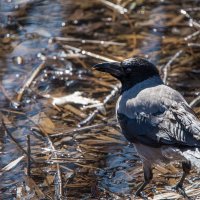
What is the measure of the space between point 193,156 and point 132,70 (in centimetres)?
137

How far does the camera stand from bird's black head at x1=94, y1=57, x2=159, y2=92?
22.0 ft

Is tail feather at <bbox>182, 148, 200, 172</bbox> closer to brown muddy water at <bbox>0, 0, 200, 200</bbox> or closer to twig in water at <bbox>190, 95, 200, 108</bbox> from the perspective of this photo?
brown muddy water at <bbox>0, 0, 200, 200</bbox>

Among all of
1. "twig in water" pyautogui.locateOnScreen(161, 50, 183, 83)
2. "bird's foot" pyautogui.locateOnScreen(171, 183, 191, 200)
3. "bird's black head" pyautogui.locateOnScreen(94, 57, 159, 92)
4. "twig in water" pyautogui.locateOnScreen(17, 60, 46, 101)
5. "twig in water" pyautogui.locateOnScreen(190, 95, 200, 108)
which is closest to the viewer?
"bird's foot" pyautogui.locateOnScreen(171, 183, 191, 200)

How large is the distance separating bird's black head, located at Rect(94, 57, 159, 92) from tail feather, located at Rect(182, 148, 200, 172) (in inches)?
47.0

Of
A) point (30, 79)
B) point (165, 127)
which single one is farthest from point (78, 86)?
point (165, 127)

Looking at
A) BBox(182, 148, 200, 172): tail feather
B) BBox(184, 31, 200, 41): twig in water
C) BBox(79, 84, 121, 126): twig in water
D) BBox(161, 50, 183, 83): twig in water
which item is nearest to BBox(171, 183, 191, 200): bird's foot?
BBox(182, 148, 200, 172): tail feather

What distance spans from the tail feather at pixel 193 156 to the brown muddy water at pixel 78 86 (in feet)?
1.96

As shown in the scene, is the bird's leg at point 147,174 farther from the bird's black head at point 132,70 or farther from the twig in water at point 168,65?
the twig in water at point 168,65

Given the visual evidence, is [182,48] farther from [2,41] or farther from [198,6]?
[2,41]

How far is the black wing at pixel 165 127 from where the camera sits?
5742 millimetres

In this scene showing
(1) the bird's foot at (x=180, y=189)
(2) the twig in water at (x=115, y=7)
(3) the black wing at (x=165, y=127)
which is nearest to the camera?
(3) the black wing at (x=165, y=127)

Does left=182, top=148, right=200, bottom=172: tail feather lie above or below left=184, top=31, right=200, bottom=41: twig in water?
above

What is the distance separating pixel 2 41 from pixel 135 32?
1.60m

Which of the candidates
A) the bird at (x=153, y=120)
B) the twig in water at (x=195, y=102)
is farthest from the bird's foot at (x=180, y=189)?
the twig in water at (x=195, y=102)
